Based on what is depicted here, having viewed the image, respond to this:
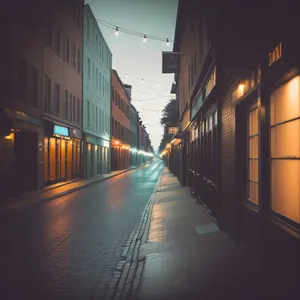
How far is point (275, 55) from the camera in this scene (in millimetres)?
4750

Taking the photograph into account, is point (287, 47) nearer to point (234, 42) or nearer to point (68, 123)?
point (234, 42)

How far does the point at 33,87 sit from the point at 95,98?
16815mm

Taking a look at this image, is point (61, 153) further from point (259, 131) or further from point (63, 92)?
point (259, 131)

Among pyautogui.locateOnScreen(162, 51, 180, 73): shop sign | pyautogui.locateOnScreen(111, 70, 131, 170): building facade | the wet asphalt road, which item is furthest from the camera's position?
pyautogui.locateOnScreen(111, 70, 131, 170): building facade

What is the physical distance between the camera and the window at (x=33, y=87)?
749 inches

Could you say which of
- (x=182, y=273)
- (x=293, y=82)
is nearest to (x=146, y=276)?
(x=182, y=273)

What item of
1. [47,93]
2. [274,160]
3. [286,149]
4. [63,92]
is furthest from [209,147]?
[63,92]

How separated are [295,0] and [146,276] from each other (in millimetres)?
4018

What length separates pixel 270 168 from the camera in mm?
5512

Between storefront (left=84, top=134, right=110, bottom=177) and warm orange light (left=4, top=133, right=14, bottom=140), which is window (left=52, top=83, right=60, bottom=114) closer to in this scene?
warm orange light (left=4, top=133, right=14, bottom=140)

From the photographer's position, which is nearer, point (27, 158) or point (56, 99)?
point (27, 158)

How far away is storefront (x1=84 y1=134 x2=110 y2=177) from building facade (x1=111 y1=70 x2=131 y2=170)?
5625 mm

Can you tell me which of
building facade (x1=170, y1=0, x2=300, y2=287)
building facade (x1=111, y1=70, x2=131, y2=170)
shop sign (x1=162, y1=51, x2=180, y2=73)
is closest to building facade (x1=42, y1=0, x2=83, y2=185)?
shop sign (x1=162, y1=51, x2=180, y2=73)

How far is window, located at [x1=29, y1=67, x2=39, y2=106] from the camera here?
62.4ft
